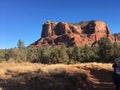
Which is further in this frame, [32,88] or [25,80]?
[25,80]

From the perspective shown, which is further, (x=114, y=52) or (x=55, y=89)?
(x=114, y=52)

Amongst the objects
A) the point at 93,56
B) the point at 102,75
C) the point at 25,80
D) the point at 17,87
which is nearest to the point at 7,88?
the point at 17,87

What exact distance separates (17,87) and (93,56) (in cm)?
5184

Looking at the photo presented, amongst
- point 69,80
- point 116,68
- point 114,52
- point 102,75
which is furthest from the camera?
point 114,52

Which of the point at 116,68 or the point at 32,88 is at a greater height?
the point at 116,68

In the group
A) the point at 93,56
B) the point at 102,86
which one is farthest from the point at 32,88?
the point at 93,56

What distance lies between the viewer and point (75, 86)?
1314cm

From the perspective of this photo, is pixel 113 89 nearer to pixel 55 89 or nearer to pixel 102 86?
pixel 102 86

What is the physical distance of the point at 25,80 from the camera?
14.2 meters

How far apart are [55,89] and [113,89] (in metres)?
2.54

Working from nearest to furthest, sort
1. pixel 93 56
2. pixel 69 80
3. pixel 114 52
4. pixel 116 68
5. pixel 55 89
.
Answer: pixel 116 68, pixel 55 89, pixel 69 80, pixel 114 52, pixel 93 56

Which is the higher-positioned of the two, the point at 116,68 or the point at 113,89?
the point at 116,68

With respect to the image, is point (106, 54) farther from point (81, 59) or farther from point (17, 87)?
point (17, 87)

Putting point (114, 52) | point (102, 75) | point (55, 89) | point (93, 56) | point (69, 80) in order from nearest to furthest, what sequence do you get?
point (55, 89) < point (69, 80) < point (102, 75) < point (114, 52) < point (93, 56)
